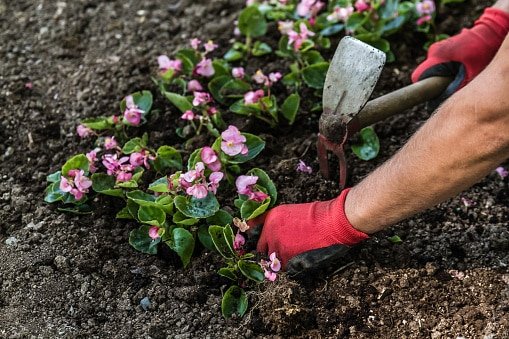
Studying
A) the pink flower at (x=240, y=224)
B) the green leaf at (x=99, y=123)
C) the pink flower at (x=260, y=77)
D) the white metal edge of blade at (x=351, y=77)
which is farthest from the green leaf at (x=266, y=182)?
the green leaf at (x=99, y=123)

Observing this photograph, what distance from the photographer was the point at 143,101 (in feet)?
7.43

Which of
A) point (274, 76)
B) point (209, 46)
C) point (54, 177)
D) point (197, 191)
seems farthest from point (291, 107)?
point (54, 177)

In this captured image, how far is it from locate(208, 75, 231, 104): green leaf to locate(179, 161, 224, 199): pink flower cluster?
39 centimetres

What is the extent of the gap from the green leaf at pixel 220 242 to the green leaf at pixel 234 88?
20.4 inches

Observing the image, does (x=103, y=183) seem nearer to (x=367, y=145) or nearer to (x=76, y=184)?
(x=76, y=184)

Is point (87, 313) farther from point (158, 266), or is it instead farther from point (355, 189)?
point (355, 189)

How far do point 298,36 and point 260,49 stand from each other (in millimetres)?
184

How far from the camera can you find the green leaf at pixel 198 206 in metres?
1.92

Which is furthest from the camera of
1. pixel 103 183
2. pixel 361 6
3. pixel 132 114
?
pixel 361 6

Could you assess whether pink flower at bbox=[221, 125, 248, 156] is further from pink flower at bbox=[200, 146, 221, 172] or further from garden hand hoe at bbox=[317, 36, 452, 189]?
garden hand hoe at bbox=[317, 36, 452, 189]

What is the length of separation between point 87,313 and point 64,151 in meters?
0.58

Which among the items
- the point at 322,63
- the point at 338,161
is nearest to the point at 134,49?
the point at 322,63

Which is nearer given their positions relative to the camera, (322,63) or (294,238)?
(294,238)

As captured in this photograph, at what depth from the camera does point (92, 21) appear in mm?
2668
